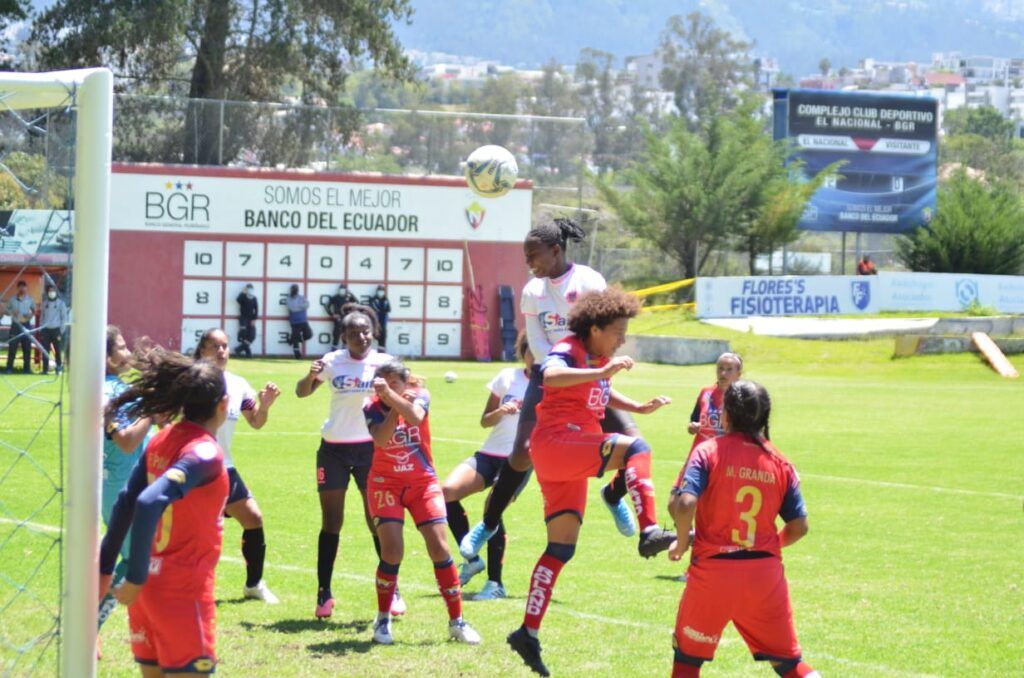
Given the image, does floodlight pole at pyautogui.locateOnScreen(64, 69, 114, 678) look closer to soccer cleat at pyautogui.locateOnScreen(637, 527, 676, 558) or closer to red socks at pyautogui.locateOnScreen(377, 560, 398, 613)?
red socks at pyautogui.locateOnScreen(377, 560, 398, 613)

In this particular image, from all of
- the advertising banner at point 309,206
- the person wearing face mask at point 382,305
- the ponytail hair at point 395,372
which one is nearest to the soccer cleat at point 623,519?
the ponytail hair at point 395,372

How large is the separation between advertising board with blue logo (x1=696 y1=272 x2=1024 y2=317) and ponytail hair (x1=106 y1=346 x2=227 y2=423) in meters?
35.2

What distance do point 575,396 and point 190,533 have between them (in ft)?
8.98

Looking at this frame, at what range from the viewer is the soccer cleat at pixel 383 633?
8250mm

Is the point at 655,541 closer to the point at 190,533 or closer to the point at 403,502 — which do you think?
the point at 403,502

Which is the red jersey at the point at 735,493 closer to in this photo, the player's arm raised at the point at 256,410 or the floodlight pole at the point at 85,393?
the floodlight pole at the point at 85,393

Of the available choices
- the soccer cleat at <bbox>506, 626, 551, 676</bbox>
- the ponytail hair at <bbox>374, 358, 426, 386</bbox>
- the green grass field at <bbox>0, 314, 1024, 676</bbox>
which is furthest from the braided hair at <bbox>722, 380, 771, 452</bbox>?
the ponytail hair at <bbox>374, 358, 426, 386</bbox>

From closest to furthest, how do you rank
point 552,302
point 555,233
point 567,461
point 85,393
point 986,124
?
point 85,393, point 567,461, point 555,233, point 552,302, point 986,124

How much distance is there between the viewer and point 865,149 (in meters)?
49.1

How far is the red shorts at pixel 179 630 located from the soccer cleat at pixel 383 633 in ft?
9.19

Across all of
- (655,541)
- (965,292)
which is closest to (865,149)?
(965,292)

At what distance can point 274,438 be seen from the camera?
1967 centimetres

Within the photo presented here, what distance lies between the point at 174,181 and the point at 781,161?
2301 cm

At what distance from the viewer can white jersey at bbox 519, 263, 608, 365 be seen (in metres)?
8.95
